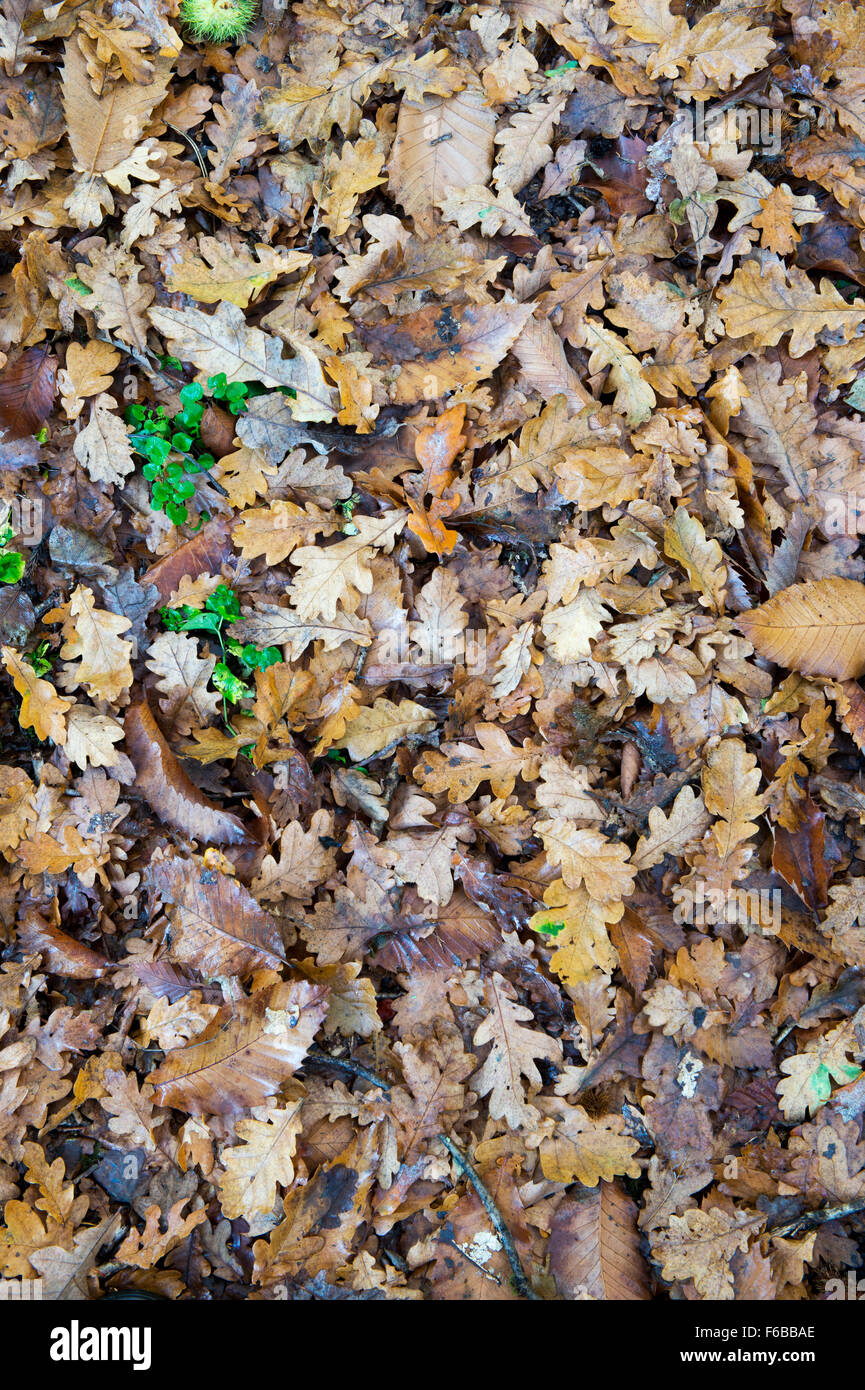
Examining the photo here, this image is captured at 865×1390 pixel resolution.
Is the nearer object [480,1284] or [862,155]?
[480,1284]

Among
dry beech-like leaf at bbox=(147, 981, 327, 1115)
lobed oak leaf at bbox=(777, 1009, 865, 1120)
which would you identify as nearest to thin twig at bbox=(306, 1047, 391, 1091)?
dry beech-like leaf at bbox=(147, 981, 327, 1115)

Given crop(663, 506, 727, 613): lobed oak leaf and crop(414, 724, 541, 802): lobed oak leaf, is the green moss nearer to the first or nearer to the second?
crop(663, 506, 727, 613): lobed oak leaf

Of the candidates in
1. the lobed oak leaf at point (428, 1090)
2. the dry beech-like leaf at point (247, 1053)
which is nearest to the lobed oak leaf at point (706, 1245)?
the lobed oak leaf at point (428, 1090)

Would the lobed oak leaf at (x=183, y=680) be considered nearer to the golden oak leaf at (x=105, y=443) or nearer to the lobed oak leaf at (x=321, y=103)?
the golden oak leaf at (x=105, y=443)

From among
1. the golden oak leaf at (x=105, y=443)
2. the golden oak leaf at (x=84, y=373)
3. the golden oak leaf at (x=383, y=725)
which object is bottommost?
the golden oak leaf at (x=383, y=725)

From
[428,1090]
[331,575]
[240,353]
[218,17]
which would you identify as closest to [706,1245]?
[428,1090]

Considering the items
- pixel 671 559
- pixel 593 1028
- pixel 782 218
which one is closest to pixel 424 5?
pixel 782 218
